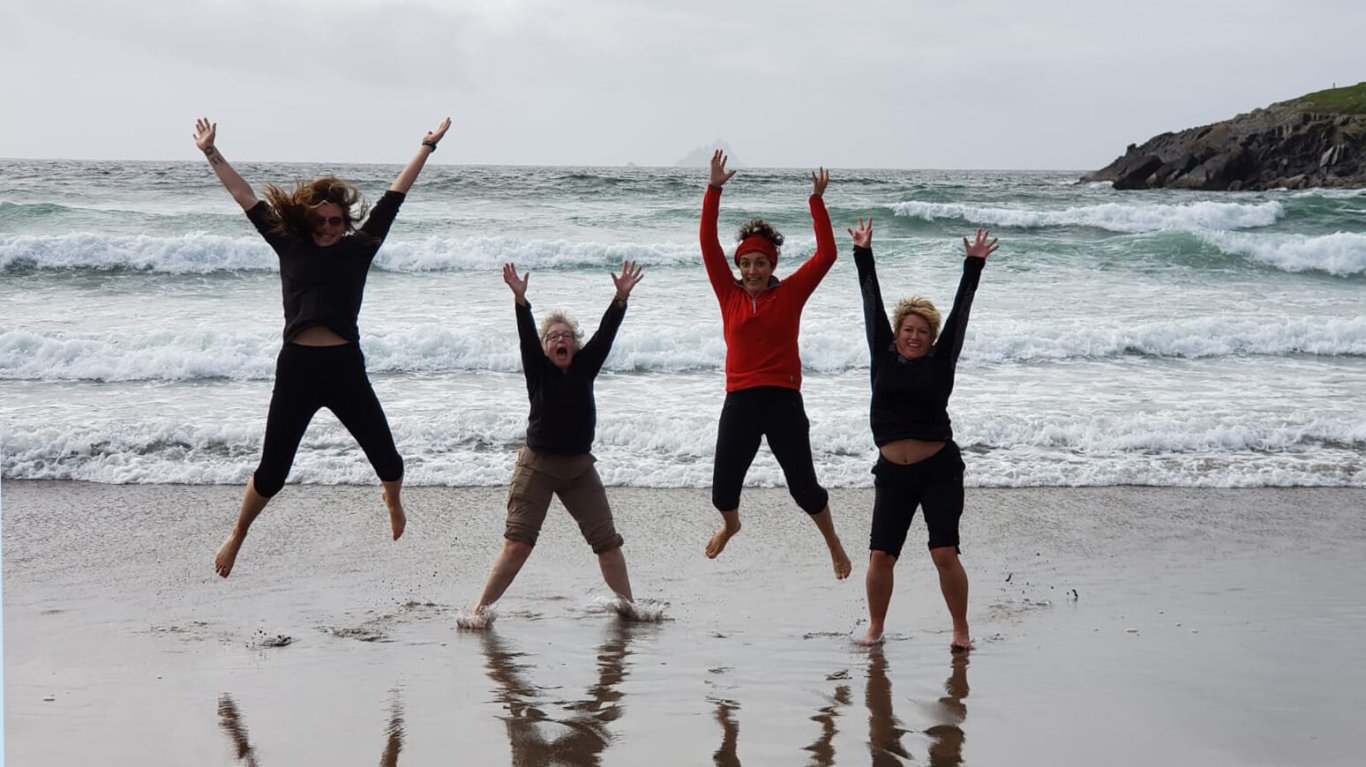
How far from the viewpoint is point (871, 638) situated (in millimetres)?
5684

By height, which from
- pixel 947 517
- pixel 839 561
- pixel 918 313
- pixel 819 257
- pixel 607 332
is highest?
pixel 819 257

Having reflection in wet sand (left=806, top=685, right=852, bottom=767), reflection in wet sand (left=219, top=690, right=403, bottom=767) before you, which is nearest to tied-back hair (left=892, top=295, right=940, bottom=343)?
reflection in wet sand (left=806, top=685, right=852, bottom=767)

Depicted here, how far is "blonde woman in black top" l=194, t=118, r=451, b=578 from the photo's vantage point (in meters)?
5.62

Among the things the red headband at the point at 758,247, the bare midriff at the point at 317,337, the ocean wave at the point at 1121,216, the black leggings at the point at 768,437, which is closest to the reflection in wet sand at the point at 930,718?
the black leggings at the point at 768,437

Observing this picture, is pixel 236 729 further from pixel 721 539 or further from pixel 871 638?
pixel 871 638

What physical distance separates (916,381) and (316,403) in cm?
298

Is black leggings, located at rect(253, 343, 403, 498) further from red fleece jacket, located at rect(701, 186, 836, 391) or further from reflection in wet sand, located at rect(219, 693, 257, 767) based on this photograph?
red fleece jacket, located at rect(701, 186, 836, 391)

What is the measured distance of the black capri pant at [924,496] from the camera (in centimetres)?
550

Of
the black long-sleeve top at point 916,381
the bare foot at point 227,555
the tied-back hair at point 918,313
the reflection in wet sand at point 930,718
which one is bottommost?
the reflection in wet sand at point 930,718

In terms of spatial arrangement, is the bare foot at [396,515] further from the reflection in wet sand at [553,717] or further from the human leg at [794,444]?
the human leg at [794,444]

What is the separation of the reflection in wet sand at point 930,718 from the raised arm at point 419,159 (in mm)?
3276

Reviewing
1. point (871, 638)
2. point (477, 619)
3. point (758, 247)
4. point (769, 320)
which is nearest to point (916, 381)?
point (769, 320)

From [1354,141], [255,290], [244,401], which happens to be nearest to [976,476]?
[244,401]

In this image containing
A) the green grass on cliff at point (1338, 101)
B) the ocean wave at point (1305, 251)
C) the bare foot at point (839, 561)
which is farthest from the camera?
the green grass on cliff at point (1338, 101)
